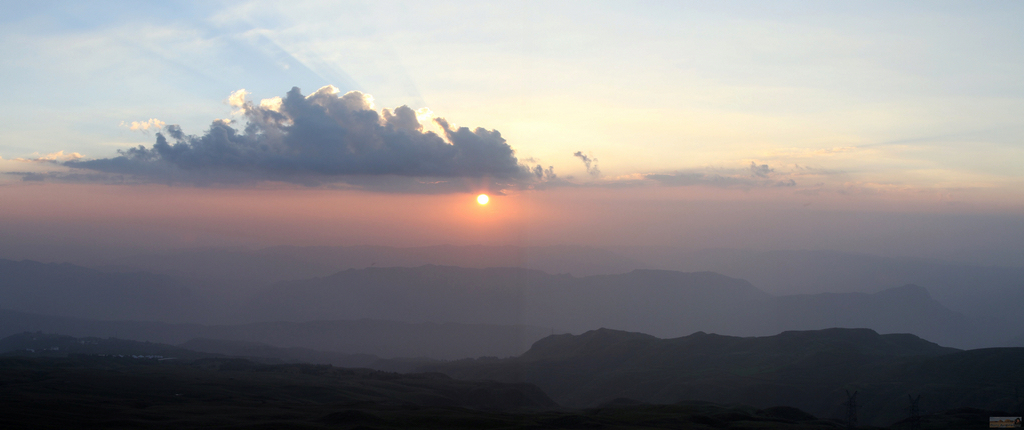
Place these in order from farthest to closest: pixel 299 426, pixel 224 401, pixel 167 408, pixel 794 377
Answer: pixel 794 377 < pixel 224 401 < pixel 167 408 < pixel 299 426

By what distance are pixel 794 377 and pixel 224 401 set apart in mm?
169368

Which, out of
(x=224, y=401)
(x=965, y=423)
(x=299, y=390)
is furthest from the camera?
(x=299, y=390)

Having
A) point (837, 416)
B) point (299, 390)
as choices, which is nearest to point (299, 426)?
point (299, 390)

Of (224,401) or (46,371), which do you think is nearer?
(224,401)

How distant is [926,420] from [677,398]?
3081 inches

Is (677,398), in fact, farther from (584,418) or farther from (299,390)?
(299,390)

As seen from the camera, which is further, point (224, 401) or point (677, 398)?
point (677, 398)

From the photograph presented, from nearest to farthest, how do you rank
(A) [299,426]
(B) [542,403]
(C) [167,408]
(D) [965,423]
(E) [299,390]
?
(A) [299,426] < (D) [965,423] < (C) [167,408] < (E) [299,390] < (B) [542,403]

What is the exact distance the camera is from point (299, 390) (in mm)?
154250

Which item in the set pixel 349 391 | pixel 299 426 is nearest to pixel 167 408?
pixel 299 426

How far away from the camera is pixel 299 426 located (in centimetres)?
9475

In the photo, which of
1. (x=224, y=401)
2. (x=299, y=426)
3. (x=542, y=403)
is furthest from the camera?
(x=542, y=403)

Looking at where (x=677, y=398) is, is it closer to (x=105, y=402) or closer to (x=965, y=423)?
(x=965, y=423)

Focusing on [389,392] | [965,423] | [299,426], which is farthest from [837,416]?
[299,426]
